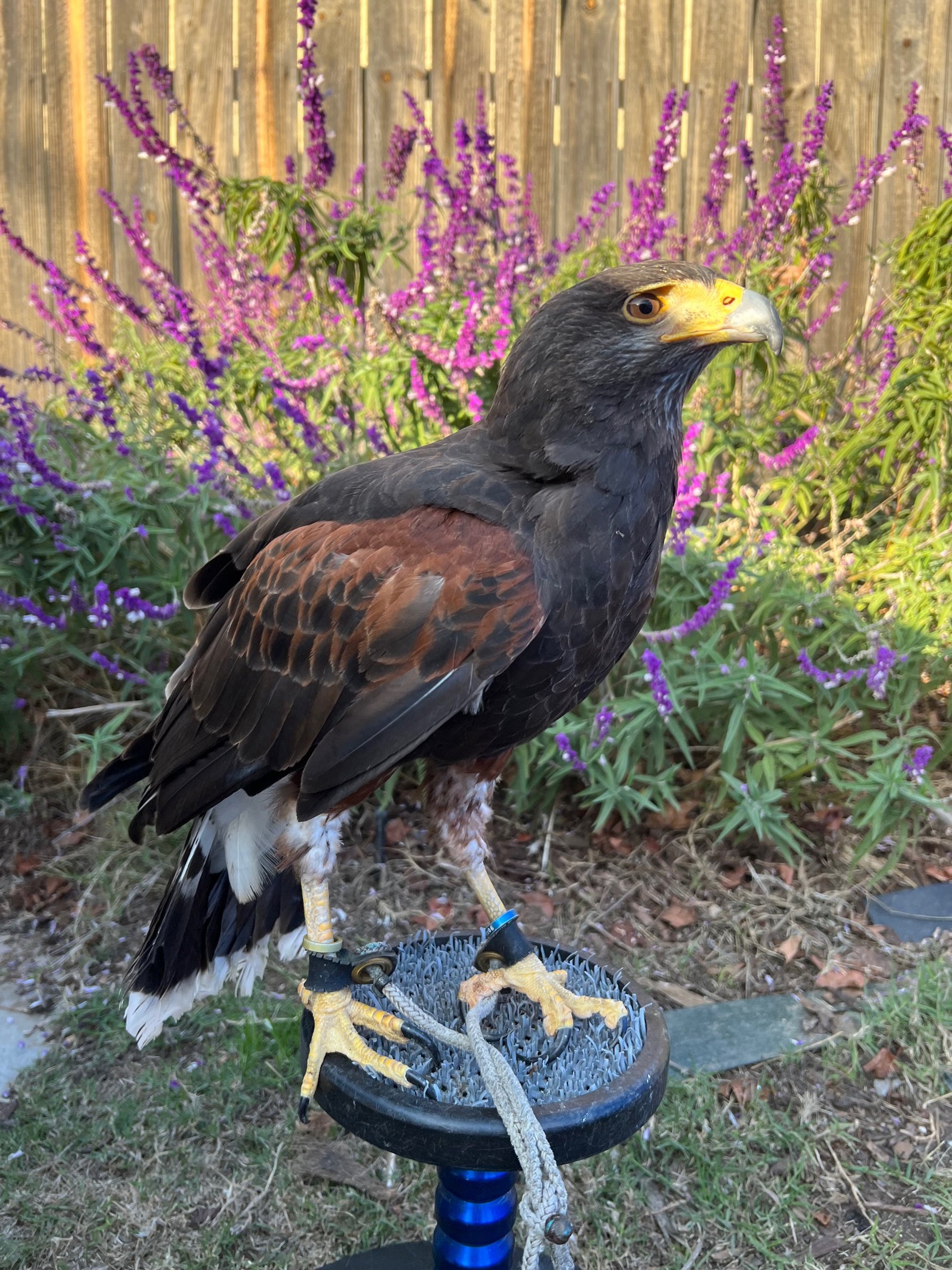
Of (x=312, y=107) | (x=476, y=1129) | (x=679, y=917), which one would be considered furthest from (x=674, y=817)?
(x=312, y=107)

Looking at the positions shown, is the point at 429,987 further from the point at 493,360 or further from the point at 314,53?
the point at 314,53

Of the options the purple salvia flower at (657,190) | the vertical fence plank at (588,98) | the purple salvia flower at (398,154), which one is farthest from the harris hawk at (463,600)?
the vertical fence plank at (588,98)

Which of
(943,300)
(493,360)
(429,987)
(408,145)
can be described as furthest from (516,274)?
(429,987)

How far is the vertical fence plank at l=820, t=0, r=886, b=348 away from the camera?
4.61m

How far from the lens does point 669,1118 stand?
2.38m

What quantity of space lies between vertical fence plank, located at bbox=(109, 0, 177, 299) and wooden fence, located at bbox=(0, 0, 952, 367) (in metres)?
0.01

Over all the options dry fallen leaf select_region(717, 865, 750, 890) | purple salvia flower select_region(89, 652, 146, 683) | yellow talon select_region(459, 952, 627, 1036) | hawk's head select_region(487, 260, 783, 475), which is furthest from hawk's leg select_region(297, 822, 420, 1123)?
dry fallen leaf select_region(717, 865, 750, 890)

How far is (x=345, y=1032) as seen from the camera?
5.68 feet

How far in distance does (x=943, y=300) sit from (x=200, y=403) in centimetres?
264

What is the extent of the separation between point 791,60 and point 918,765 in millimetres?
3537

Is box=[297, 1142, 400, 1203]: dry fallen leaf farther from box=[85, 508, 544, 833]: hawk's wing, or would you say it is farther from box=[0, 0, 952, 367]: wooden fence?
box=[0, 0, 952, 367]: wooden fence

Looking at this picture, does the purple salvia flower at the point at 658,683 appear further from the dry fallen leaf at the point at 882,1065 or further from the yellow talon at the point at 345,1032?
the yellow talon at the point at 345,1032

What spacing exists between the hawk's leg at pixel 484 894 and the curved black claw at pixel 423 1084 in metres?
0.19

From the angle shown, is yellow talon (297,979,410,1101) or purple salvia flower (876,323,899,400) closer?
yellow talon (297,979,410,1101)
